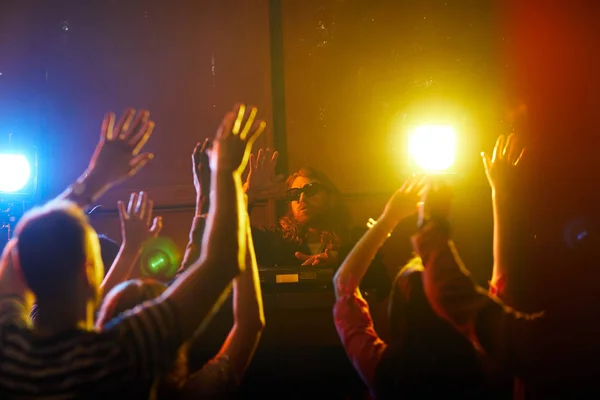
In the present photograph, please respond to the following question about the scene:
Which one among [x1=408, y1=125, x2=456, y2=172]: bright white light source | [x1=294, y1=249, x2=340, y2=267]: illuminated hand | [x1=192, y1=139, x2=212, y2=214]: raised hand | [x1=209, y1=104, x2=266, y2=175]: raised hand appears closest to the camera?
[x1=209, y1=104, x2=266, y2=175]: raised hand

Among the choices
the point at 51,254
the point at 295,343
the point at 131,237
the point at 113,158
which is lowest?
the point at 295,343

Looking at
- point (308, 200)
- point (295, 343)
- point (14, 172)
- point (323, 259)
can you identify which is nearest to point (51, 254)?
point (295, 343)

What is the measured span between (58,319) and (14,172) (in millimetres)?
2642

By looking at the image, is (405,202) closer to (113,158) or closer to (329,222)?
(113,158)

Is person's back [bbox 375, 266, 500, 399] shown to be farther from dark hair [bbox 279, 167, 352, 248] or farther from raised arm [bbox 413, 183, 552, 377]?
dark hair [bbox 279, 167, 352, 248]

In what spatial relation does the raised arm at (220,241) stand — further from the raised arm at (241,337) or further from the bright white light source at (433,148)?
the bright white light source at (433,148)

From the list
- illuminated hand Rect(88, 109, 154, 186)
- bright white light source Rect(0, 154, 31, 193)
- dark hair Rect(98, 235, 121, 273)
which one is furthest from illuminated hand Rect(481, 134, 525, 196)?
bright white light source Rect(0, 154, 31, 193)

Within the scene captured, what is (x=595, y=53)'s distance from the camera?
368cm

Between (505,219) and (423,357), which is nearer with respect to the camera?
(423,357)

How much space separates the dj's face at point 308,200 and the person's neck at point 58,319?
223cm

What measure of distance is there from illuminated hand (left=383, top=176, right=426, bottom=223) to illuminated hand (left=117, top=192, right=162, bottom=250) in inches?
37.6

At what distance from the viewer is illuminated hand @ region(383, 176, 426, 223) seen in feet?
6.64

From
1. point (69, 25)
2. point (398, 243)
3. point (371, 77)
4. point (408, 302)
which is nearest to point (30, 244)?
point (408, 302)

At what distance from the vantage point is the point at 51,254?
1.31 m
